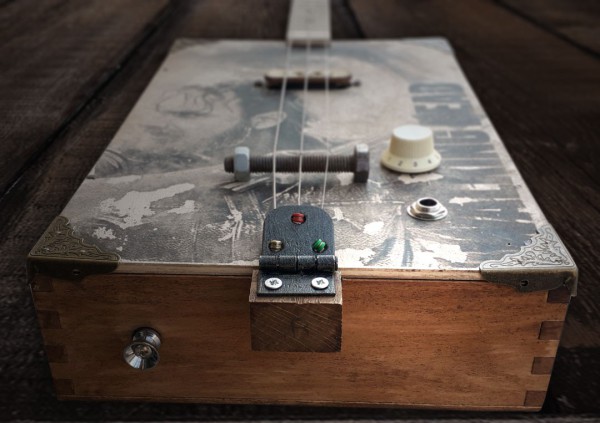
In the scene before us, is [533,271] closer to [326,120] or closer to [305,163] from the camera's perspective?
[305,163]

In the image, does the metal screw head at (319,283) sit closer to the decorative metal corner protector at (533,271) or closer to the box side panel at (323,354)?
the box side panel at (323,354)

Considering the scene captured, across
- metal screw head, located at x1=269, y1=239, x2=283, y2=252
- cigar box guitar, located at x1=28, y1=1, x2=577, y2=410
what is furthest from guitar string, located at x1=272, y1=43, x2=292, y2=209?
metal screw head, located at x1=269, y1=239, x2=283, y2=252

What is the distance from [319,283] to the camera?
0.68 m

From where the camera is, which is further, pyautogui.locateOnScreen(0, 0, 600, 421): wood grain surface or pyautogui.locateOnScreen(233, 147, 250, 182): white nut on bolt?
pyautogui.locateOnScreen(233, 147, 250, 182): white nut on bolt

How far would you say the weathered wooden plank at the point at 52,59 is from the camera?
1153 mm

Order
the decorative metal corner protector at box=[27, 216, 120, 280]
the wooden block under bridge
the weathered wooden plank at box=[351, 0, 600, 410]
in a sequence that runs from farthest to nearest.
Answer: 1. the weathered wooden plank at box=[351, 0, 600, 410]
2. the decorative metal corner protector at box=[27, 216, 120, 280]
3. the wooden block under bridge

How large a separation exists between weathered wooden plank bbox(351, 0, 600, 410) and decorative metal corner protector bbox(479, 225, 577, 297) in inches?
5.1

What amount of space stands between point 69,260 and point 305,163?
1.16ft

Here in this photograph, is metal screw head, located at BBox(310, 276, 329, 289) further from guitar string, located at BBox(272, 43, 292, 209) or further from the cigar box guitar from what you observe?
guitar string, located at BBox(272, 43, 292, 209)

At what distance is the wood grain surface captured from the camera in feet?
2.71

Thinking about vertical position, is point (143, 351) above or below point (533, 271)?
below

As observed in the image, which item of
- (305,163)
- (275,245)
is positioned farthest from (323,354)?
(305,163)

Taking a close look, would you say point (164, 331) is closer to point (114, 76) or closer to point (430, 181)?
point (430, 181)

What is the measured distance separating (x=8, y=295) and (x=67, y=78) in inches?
26.9
